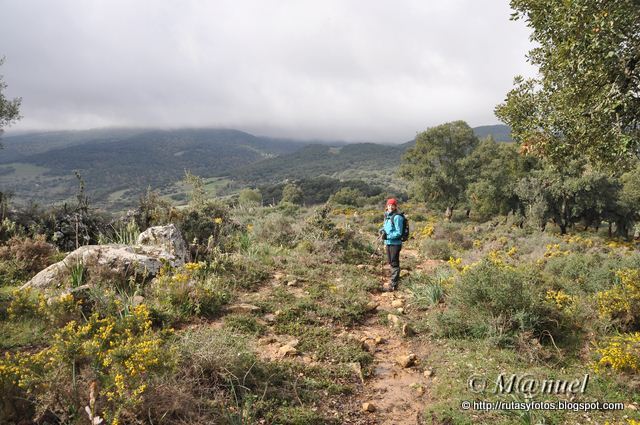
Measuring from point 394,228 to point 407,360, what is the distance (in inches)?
176

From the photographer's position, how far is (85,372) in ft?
12.6

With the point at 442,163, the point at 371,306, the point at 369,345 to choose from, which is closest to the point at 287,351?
the point at 369,345

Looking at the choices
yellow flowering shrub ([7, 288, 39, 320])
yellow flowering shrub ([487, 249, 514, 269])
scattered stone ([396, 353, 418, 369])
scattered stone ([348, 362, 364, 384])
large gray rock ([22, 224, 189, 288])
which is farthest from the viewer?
yellow flowering shrub ([487, 249, 514, 269])

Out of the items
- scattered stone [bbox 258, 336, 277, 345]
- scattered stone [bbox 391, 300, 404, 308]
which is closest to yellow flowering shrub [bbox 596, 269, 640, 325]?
scattered stone [bbox 391, 300, 404, 308]

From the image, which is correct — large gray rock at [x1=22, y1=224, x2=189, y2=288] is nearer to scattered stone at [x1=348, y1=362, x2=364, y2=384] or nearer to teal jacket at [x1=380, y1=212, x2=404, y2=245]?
scattered stone at [x1=348, y1=362, x2=364, y2=384]

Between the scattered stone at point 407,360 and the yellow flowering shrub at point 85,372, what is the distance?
3614 mm

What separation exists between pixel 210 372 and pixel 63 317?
2.85 m

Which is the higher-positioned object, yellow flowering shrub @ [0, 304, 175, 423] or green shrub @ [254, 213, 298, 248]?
yellow flowering shrub @ [0, 304, 175, 423]

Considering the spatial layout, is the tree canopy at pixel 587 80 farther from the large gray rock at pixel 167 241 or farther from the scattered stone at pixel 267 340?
the large gray rock at pixel 167 241

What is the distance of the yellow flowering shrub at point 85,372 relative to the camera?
3.52 metres

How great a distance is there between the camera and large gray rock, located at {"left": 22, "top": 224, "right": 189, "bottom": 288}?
7266 mm

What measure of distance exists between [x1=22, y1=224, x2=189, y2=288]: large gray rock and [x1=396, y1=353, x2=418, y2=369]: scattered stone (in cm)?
544
